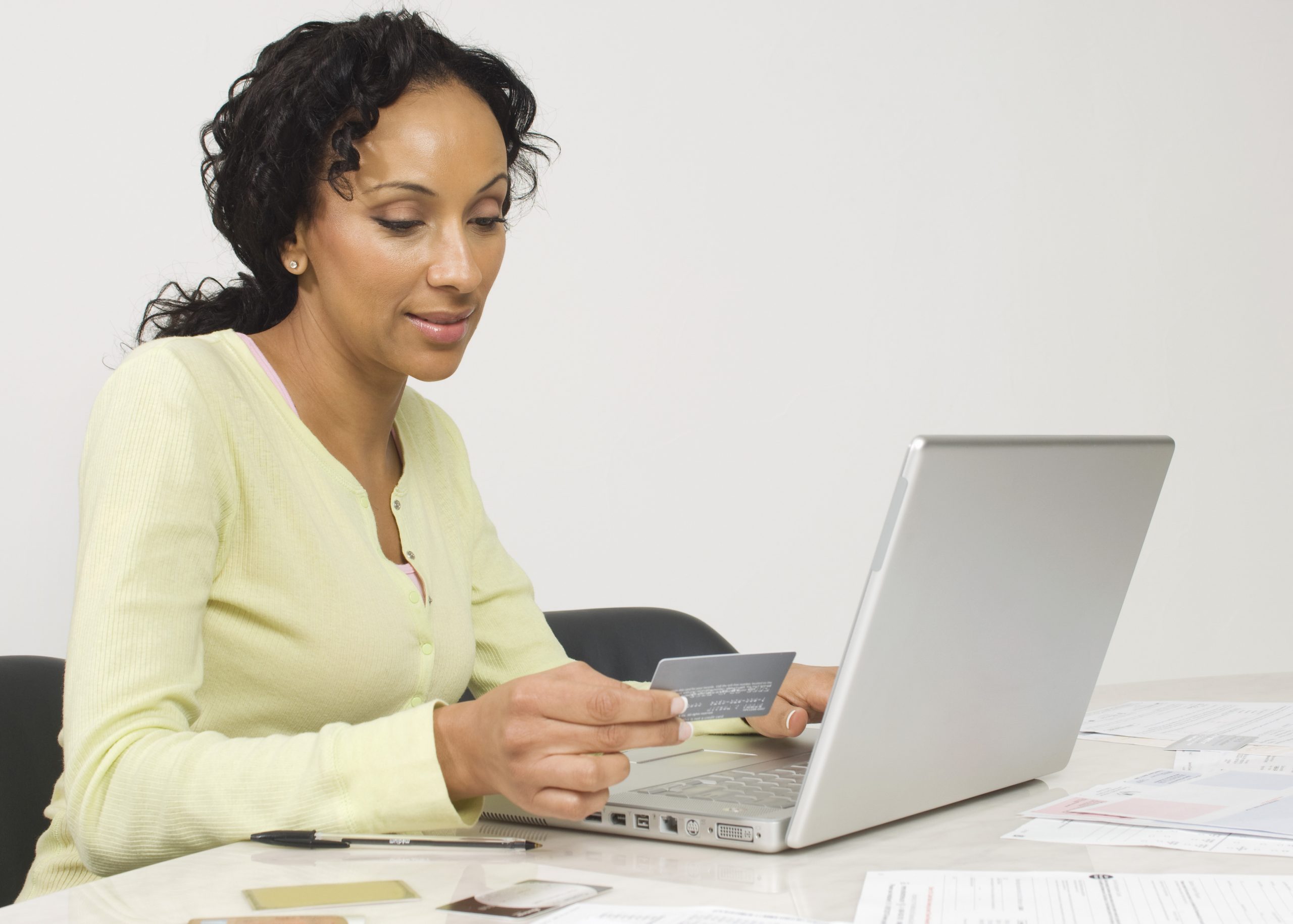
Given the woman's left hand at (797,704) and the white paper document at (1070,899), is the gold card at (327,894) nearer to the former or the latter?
the white paper document at (1070,899)

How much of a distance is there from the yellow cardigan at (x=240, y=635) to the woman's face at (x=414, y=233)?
13 cm

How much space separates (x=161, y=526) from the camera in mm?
999

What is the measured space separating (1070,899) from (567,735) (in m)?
0.34

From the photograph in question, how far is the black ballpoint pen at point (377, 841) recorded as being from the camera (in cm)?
85

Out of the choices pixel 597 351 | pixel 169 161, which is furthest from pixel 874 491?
pixel 169 161

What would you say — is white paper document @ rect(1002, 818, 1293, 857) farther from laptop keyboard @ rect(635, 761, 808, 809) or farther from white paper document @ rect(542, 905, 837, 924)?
white paper document @ rect(542, 905, 837, 924)

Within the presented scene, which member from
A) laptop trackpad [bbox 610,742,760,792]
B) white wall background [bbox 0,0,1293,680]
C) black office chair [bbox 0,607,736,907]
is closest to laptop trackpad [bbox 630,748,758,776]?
laptop trackpad [bbox 610,742,760,792]

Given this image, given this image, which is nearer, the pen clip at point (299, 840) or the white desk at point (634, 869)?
the white desk at point (634, 869)

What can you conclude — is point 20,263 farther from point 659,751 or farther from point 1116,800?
point 1116,800

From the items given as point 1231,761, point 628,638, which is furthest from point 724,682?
point 628,638

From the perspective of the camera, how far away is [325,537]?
3.95 feet

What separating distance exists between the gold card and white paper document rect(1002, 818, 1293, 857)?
435 millimetres

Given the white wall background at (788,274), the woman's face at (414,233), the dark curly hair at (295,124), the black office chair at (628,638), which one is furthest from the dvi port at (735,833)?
the white wall background at (788,274)

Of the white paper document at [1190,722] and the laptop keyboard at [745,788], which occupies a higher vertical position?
the white paper document at [1190,722]
